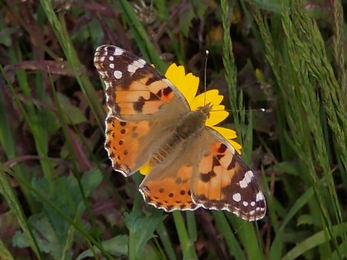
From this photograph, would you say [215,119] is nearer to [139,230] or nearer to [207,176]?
[207,176]

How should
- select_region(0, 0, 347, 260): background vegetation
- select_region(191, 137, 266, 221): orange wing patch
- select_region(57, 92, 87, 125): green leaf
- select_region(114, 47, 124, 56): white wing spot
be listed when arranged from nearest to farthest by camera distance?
select_region(191, 137, 266, 221): orange wing patch → select_region(114, 47, 124, 56): white wing spot → select_region(0, 0, 347, 260): background vegetation → select_region(57, 92, 87, 125): green leaf

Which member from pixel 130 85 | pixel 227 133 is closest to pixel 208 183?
pixel 227 133

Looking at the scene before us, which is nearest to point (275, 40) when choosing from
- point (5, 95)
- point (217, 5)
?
point (217, 5)

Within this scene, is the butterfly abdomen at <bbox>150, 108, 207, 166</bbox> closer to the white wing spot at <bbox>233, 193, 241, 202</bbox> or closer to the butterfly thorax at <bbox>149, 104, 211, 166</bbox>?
the butterfly thorax at <bbox>149, 104, 211, 166</bbox>

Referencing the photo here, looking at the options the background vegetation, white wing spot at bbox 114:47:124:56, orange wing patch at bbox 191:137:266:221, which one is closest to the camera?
orange wing patch at bbox 191:137:266:221

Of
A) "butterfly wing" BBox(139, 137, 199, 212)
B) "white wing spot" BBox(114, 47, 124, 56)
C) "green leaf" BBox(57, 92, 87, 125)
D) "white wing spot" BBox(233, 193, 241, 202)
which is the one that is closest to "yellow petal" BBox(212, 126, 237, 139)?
"butterfly wing" BBox(139, 137, 199, 212)
